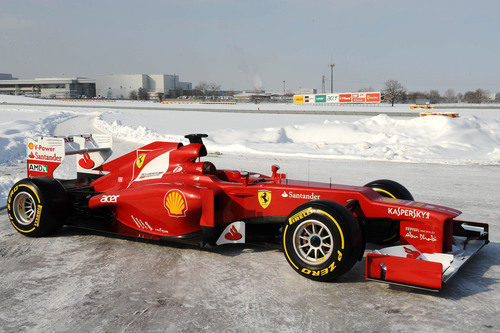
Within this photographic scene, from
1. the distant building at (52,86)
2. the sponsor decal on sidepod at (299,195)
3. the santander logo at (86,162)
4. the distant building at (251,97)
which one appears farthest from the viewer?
the distant building at (52,86)

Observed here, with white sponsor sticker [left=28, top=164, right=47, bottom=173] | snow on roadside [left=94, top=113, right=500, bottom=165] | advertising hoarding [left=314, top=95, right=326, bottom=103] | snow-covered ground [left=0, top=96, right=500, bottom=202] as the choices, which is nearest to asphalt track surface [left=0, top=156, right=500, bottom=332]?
white sponsor sticker [left=28, top=164, right=47, bottom=173]

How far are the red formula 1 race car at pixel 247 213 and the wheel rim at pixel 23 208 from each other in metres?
0.02

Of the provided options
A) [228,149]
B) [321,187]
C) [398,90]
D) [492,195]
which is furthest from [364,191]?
[398,90]

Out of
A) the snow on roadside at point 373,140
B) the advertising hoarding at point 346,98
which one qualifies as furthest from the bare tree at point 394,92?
the snow on roadside at point 373,140

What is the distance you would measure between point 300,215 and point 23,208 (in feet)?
14.7

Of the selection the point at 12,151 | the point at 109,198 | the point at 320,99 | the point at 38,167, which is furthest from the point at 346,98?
the point at 109,198

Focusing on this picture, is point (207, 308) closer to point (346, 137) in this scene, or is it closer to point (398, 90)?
point (346, 137)

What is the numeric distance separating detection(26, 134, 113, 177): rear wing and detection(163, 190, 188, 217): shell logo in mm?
2442

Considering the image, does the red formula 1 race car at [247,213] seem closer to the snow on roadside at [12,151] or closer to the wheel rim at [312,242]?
the wheel rim at [312,242]

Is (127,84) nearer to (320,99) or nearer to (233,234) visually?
(320,99)

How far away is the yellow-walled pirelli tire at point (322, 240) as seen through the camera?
4.86 meters

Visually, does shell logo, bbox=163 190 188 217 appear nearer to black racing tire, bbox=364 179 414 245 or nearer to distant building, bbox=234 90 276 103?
black racing tire, bbox=364 179 414 245

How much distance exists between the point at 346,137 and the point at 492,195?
38.1ft

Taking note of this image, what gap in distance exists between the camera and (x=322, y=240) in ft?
16.7
